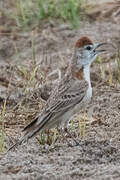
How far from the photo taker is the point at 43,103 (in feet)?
23.0

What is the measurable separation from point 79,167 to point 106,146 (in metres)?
0.75

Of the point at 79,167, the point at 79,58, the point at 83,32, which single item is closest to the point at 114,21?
the point at 83,32

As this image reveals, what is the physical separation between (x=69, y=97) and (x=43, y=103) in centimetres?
81

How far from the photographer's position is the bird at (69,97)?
586 centimetres

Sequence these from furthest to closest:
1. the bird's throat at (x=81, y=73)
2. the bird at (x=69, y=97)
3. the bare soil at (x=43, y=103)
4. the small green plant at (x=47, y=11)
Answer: the small green plant at (x=47, y=11), the bird's throat at (x=81, y=73), the bird at (x=69, y=97), the bare soil at (x=43, y=103)

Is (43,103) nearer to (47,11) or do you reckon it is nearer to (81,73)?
(81,73)

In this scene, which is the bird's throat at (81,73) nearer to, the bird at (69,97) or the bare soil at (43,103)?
the bird at (69,97)

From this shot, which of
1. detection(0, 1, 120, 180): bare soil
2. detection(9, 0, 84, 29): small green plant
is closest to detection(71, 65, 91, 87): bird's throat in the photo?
detection(0, 1, 120, 180): bare soil

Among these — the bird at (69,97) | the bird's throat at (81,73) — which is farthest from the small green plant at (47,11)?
the bird's throat at (81,73)

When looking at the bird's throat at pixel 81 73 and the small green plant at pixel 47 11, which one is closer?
the bird's throat at pixel 81 73

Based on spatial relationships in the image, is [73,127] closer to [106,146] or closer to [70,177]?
[106,146]

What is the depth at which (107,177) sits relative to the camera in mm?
4816

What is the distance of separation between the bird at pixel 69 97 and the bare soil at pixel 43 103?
0.22 meters

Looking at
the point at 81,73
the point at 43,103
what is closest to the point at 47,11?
the point at 43,103
